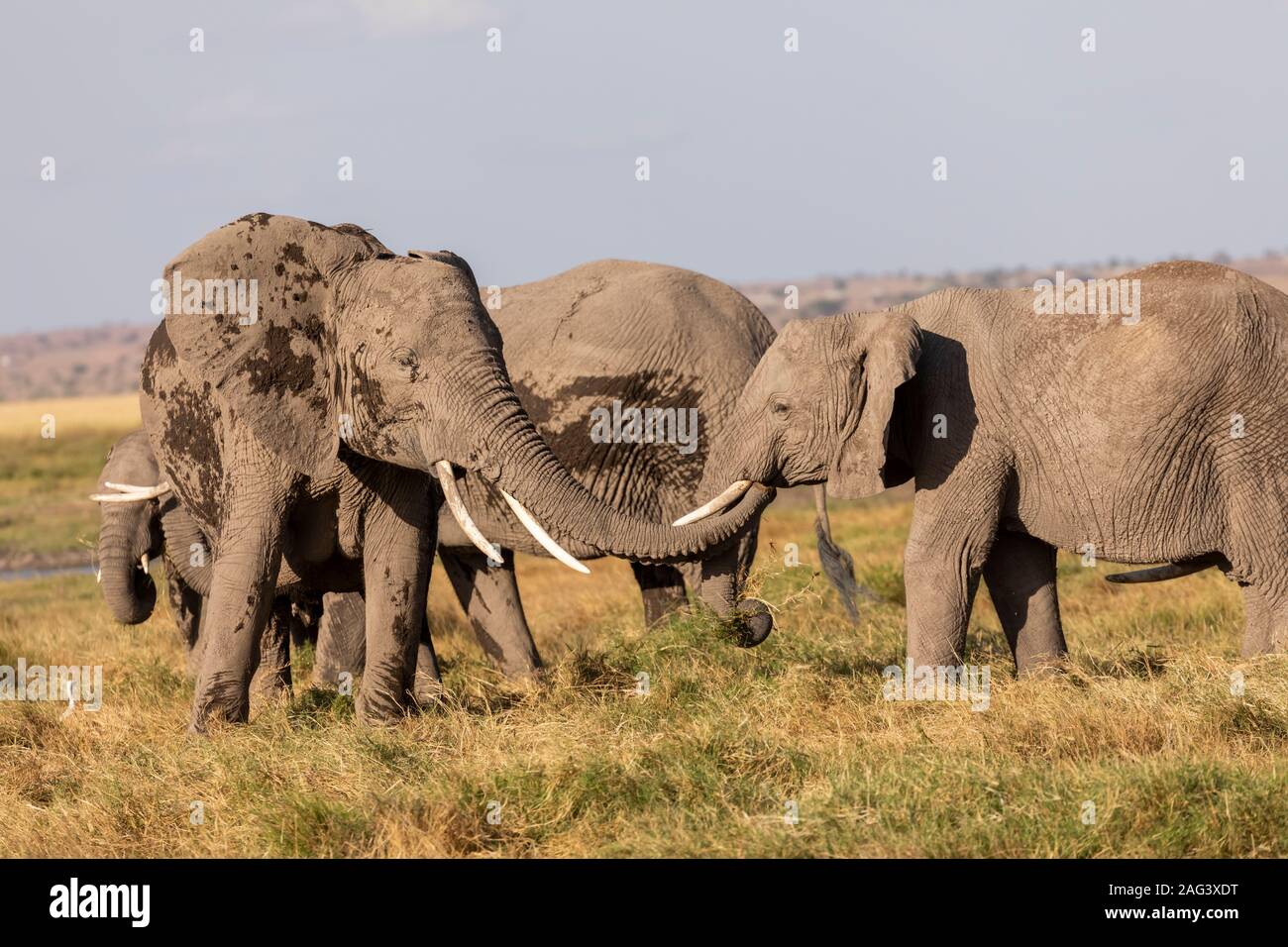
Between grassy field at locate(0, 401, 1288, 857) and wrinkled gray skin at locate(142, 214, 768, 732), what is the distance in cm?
55

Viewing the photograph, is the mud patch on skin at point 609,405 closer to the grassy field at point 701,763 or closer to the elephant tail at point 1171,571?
the grassy field at point 701,763

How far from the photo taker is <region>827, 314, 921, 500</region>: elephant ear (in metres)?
7.55

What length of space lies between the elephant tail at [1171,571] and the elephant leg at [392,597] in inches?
138

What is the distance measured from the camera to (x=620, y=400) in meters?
9.87

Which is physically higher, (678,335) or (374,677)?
(678,335)

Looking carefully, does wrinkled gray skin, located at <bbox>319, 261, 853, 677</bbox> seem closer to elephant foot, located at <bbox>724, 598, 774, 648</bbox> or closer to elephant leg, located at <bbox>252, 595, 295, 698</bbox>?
elephant leg, located at <bbox>252, 595, 295, 698</bbox>

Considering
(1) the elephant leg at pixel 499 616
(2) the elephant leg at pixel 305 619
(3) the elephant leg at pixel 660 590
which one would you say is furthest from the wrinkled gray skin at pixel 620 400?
(2) the elephant leg at pixel 305 619

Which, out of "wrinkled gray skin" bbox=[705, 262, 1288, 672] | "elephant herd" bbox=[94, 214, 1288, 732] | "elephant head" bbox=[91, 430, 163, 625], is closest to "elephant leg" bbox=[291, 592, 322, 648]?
"elephant head" bbox=[91, 430, 163, 625]

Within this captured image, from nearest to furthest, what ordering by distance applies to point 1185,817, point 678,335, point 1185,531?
point 1185,817 → point 1185,531 → point 678,335

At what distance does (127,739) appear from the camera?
8172 millimetres

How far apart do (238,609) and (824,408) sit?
2.71 meters

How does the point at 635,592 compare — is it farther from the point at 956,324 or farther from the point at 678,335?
the point at 956,324
